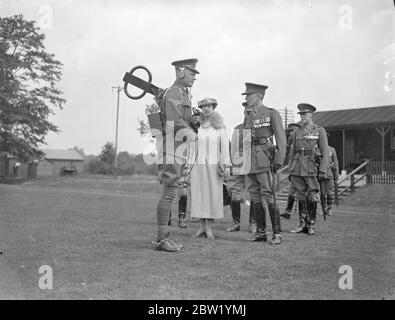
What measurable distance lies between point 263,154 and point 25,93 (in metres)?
23.2

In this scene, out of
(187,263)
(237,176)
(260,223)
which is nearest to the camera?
(187,263)

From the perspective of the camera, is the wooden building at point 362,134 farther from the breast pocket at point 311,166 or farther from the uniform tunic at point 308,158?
the breast pocket at point 311,166

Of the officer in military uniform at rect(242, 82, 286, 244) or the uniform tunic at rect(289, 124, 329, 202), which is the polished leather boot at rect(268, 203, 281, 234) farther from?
the uniform tunic at rect(289, 124, 329, 202)

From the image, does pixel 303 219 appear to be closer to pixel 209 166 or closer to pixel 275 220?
pixel 275 220

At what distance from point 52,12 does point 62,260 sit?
3.04 m

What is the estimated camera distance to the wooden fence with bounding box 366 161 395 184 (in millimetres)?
21422

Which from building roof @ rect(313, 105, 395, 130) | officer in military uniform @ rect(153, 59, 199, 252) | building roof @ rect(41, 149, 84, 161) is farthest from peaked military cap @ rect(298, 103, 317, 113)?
building roof @ rect(41, 149, 84, 161)

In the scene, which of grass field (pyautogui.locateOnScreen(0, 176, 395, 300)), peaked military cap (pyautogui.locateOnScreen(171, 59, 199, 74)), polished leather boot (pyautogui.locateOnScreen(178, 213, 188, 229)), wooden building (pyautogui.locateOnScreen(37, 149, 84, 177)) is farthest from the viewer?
wooden building (pyautogui.locateOnScreen(37, 149, 84, 177))

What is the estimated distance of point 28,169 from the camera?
63406 mm

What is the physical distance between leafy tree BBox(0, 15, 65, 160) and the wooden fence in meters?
12.9

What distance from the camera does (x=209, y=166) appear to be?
320 inches

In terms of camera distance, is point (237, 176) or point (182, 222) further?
point (237, 176)

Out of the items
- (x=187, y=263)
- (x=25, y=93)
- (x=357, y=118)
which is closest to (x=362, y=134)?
(x=357, y=118)

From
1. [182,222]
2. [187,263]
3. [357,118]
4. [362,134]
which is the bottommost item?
[187,263]
